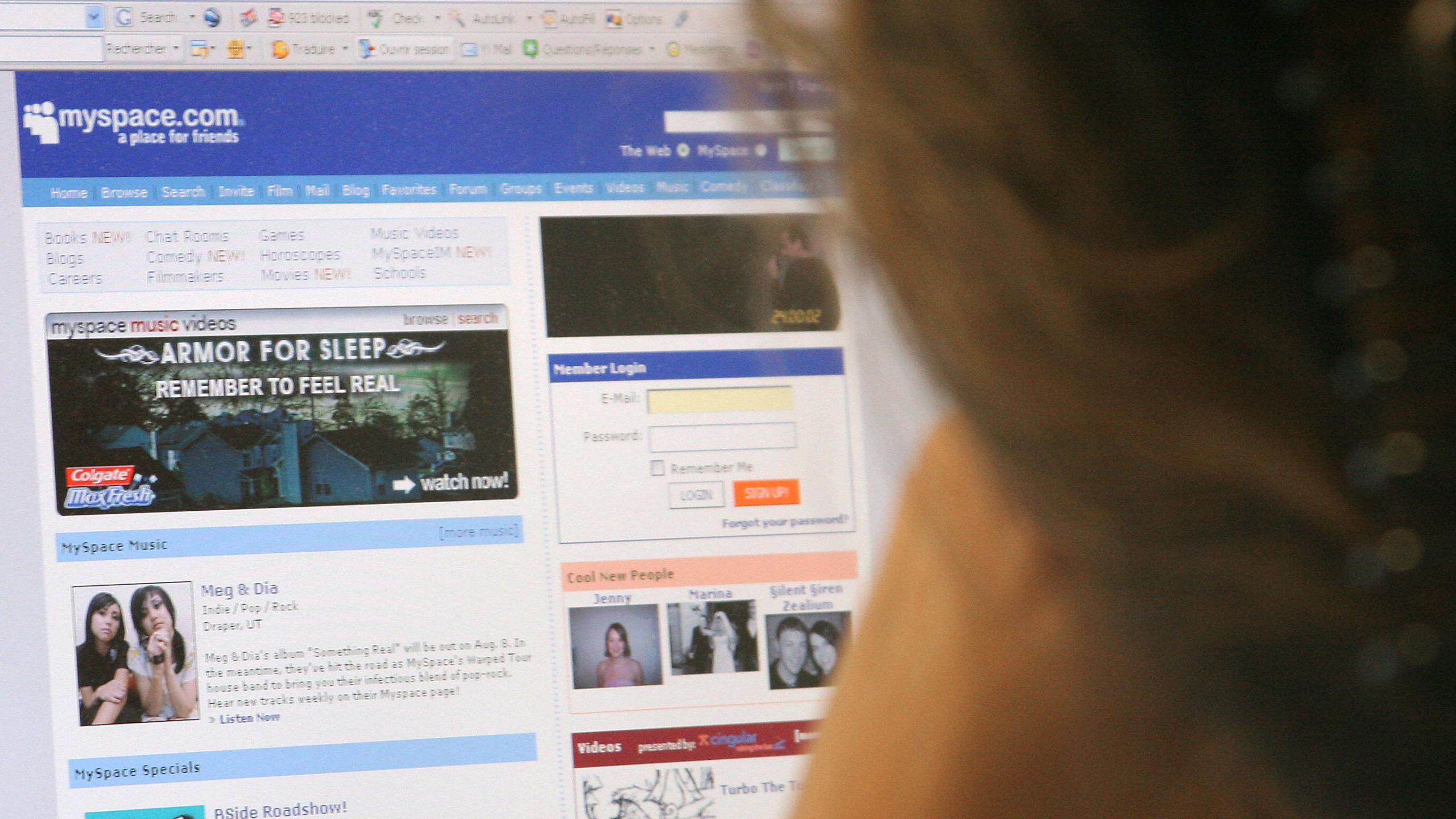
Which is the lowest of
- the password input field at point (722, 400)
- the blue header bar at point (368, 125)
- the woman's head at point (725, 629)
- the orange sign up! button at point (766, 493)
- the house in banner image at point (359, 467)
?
the woman's head at point (725, 629)

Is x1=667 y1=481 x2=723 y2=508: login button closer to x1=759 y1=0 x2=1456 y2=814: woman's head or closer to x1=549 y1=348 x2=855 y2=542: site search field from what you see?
x1=549 y1=348 x2=855 y2=542: site search field

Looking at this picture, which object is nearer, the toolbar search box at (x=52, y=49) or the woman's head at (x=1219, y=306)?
the woman's head at (x=1219, y=306)

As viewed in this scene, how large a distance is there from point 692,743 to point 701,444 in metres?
0.19

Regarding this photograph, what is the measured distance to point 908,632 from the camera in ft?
0.91

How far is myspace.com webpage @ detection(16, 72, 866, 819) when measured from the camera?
2.14ft

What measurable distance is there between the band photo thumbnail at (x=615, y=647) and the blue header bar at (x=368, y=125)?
0.28 m

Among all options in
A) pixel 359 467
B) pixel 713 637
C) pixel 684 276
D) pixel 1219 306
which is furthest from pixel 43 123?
pixel 1219 306

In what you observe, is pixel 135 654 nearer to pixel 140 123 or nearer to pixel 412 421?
pixel 412 421

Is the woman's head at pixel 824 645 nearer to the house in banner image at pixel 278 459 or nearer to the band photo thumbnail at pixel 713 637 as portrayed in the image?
the band photo thumbnail at pixel 713 637

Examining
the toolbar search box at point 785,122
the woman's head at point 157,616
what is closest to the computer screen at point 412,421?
the woman's head at point 157,616

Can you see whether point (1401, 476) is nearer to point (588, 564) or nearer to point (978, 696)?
point (978, 696)

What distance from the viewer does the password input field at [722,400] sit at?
0.73m

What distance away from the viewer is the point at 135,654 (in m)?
0.64

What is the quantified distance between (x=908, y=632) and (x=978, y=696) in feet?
0.08
